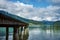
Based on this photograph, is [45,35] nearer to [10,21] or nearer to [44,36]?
[44,36]

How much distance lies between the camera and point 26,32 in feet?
47.1

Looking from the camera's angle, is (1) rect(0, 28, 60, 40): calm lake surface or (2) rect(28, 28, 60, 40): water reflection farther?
(2) rect(28, 28, 60, 40): water reflection

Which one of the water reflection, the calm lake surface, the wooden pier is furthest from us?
the water reflection

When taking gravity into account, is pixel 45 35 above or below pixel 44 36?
above

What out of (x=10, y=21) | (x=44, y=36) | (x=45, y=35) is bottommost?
(x=44, y=36)

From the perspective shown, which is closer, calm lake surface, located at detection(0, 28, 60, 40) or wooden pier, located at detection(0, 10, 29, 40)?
wooden pier, located at detection(0, 10, 29, 40)

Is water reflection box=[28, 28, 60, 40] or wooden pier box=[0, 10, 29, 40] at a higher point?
wooden pier box=[0, 10, 29, 40]

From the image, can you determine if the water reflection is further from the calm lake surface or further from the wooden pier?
the wooden pier

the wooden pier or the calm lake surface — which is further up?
the wooden pier

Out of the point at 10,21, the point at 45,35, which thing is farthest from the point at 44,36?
the point at 10,21

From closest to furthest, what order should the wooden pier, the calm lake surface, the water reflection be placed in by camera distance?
the wooden pier → the calm lake surface → the water reflection

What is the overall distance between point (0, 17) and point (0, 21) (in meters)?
0.27

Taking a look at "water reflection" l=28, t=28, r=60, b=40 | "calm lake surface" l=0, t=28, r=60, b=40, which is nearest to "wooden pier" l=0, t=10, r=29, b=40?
"calm lake surface" l=0, t=28, r=60, b=40

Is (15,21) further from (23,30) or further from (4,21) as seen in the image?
(23,30)
